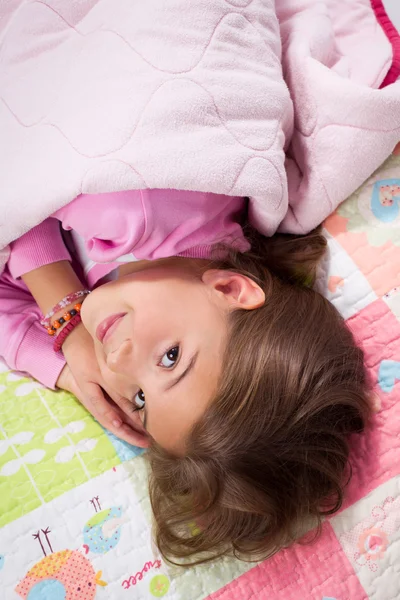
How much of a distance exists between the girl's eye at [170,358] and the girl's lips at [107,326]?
3.6 inches

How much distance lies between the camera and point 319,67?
3.07 ft

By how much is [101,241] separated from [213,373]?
0.25m

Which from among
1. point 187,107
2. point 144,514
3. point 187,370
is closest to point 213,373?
point 187,370

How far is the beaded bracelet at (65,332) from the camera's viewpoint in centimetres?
96

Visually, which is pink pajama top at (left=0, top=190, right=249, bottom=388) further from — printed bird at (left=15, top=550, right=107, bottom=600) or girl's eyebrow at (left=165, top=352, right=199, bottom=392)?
printed bird at (left=15, top=550, right=107, bottom=600)

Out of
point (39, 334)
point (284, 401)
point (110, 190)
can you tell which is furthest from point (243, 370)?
point (39, 334)

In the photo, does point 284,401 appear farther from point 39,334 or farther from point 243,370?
point 39,334

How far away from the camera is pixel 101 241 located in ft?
2.90

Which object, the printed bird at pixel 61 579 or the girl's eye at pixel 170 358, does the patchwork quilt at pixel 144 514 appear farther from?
the girl's eye at pixel 170 358

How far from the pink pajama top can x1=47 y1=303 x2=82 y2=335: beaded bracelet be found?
34 mm

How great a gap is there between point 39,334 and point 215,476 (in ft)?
1.26

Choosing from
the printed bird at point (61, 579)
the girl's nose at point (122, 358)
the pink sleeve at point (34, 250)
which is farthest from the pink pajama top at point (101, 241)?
the printed bird at point (61, 579)

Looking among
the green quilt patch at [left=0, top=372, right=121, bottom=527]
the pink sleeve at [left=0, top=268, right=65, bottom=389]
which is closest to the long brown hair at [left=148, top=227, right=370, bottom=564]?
the green quilt patch at [left=0, top=372, right=121, bottom=527]

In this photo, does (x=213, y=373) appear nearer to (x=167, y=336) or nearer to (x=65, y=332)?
(x=167, y=336)
